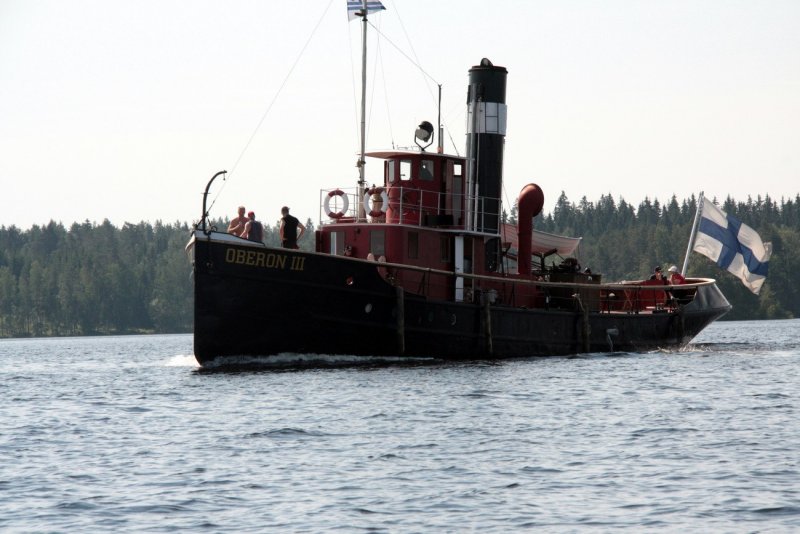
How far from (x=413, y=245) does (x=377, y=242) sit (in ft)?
2.88

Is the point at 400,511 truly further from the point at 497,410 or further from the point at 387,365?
the point at 387,365

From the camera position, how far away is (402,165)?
99.9 ft

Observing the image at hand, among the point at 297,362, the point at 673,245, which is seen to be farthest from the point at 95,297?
the point at 297,362

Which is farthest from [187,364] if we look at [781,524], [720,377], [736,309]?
[736,309]

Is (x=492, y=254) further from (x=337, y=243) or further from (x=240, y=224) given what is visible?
(x=240, y=224)

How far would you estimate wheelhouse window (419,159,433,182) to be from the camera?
1200 inches

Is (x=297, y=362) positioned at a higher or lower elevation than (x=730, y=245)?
lower

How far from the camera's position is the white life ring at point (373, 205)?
94.6 feet

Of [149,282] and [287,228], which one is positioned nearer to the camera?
[287,228]

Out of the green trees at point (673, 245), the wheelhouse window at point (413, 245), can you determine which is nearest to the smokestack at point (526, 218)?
the wheelhouse window at point (413, 245)

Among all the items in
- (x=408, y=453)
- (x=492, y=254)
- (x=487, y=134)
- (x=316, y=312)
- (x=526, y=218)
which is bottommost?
(x=408, y=453)

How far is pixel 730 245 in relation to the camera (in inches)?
1533

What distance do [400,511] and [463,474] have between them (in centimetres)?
197

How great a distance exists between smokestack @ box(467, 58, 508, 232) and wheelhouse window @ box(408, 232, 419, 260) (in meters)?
2.90
